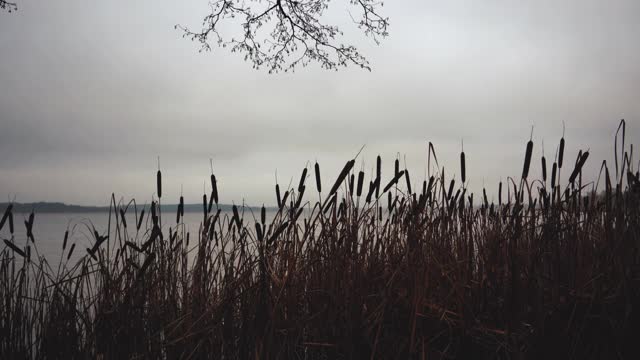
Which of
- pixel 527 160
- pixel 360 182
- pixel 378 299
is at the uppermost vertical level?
pixel 527 160

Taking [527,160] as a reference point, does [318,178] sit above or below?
below

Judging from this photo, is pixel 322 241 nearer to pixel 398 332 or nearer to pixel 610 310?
pixel 398 332

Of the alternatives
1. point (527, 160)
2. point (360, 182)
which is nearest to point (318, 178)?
point (360, 182)

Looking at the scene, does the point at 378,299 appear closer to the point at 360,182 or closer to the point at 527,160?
the point at 360,182

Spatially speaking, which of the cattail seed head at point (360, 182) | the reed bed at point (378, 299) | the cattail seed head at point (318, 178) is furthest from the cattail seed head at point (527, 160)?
the cattail seed head at point (318, 178)

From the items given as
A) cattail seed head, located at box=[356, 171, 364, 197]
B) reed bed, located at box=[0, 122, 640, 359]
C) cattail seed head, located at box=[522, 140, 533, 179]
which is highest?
cattail seed head, located at box=[522, 140, 533, 179]

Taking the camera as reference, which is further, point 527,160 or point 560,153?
point 560,153

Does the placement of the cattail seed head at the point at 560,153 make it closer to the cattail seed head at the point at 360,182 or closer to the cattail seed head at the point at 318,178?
the cattail seed head at the point at 360,182

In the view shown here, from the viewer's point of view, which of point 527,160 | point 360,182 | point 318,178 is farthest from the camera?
point 360,182

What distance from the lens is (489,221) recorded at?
4.08 metres

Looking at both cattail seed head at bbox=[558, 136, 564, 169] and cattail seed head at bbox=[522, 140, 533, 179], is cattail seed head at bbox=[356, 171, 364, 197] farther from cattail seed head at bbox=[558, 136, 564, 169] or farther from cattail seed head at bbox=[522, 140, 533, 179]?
cattail seed head at bbox=[558, 136, 564, 169]

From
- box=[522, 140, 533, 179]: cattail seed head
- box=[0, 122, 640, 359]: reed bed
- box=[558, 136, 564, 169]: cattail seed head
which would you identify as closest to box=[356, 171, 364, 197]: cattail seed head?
box=[0, 122, 640, 359]: reed bed

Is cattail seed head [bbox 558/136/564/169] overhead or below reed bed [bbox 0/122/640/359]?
overhead

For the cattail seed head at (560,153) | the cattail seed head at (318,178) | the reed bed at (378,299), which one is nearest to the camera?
the reed bed at (378,299)
